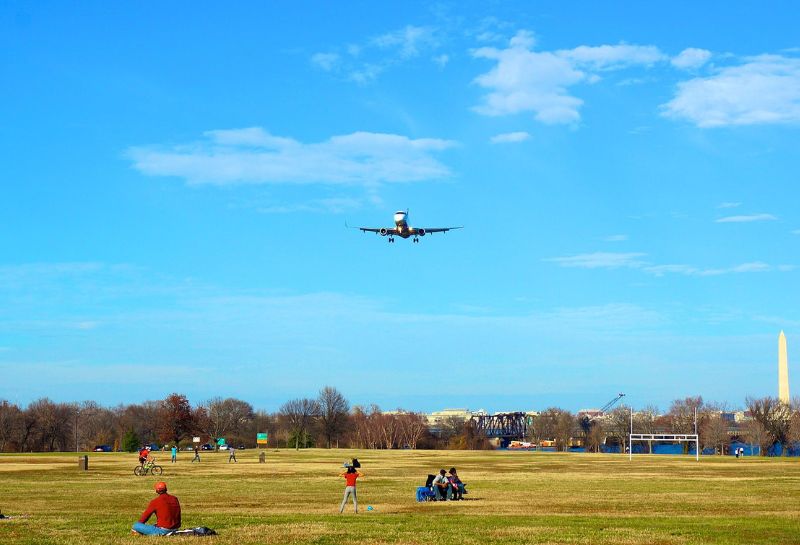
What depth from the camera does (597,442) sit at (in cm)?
17688

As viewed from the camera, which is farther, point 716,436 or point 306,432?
point 306,432

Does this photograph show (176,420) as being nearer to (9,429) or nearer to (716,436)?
(9,429)

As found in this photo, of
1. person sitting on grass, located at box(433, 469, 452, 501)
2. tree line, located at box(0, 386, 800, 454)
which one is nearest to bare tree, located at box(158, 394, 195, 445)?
tree line, located at box(0, 386, 800, 454)

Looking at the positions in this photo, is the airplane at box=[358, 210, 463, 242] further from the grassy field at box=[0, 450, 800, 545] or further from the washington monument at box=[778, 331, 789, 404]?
the washington monument at box=[778, 331, 789, 404]

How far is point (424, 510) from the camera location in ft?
116

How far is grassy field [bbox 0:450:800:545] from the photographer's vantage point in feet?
85.4

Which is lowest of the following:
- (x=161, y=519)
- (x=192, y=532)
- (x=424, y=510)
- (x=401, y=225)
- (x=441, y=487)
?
(x=424, y=510)

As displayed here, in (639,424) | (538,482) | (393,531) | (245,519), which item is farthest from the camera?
(639,424)

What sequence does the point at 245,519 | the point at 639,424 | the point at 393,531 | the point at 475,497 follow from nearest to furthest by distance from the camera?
1. the point at 393,531
2. the point at 245,519
3. the point at 475,497
4. the point at 639,424

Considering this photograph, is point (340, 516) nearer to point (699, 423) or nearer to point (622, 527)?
point (622, 527)

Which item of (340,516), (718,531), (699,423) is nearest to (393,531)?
(340,516)

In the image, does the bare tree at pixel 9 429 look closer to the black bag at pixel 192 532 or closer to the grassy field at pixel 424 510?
the grassy field at pixel 424 510

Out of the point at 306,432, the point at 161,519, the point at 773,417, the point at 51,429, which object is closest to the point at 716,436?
the point at 773,417

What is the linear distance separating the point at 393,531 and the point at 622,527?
678 cm
